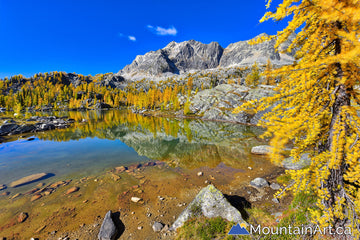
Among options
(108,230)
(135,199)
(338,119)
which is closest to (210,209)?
(108,230)

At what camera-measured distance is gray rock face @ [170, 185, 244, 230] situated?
318 inches

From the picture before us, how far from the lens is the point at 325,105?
557 cm

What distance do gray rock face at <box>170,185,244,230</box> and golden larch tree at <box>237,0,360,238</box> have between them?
388cm

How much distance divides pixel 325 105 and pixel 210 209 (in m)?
7.85

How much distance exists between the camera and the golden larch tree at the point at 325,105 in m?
4.40

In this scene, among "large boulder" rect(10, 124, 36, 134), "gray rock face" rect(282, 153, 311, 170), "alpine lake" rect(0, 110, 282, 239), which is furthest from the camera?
"large boulder" rect(10, 124, 36, 134)

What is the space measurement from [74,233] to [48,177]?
11.0 meters

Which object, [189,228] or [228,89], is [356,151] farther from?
[228,89]

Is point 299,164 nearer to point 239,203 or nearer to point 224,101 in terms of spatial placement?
point 239,203

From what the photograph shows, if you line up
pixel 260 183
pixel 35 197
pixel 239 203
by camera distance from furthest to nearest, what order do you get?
pixel 260 183, pixel 35 197, pixel 239 203

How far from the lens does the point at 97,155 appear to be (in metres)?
22.8

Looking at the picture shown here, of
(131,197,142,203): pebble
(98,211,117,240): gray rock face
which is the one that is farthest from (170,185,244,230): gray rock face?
(131,197,142,203): pebble

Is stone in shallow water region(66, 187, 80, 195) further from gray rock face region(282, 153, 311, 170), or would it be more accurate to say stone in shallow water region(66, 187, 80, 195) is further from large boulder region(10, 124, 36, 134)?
large boulder region(10, 124, 36, 134)

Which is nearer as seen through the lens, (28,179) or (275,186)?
(275,186)
